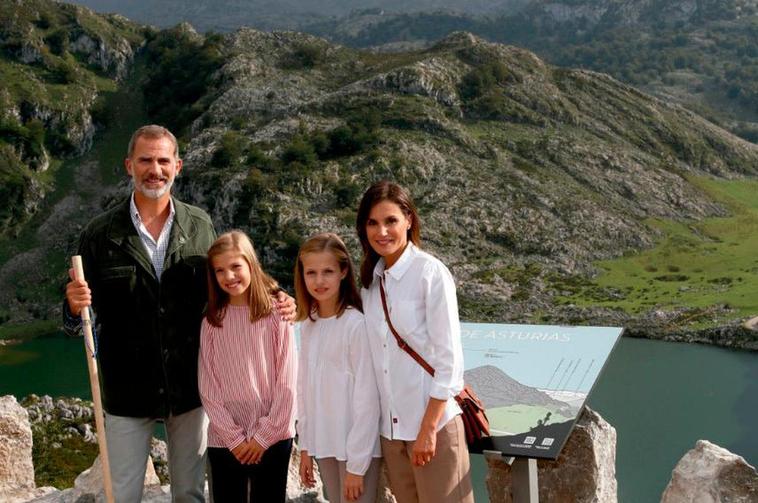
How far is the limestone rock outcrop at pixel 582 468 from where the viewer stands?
6688mm

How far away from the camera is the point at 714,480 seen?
Answer: 6750 millimetres

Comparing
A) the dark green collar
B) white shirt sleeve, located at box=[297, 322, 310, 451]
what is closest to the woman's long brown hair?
the dark green collar

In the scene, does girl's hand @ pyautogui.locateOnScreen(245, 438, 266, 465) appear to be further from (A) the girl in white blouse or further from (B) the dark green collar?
(B) the dark green collar

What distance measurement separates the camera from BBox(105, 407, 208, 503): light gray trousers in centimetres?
571

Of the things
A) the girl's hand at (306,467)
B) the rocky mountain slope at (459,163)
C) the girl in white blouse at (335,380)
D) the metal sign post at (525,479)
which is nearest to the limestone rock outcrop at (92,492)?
the girl's hand at (306,467)

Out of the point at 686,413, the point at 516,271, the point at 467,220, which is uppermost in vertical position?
the point at 467,220

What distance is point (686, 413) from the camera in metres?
39.7

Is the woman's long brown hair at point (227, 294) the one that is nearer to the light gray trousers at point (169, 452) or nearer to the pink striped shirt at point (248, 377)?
the pink striped shirt at point (248, 377)

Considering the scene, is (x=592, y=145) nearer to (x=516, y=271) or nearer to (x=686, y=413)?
(x=516, y=271)

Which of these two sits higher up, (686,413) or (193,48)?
(193,48)

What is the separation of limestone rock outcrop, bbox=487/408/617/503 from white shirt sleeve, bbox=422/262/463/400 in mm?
1976

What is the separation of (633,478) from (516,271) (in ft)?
114

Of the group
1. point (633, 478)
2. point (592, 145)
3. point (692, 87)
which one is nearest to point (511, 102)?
point (592, 145)

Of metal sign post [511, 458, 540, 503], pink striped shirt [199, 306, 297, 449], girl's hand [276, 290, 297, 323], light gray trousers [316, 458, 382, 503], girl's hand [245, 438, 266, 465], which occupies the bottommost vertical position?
metal sign post [511, 458, 540, 503]
